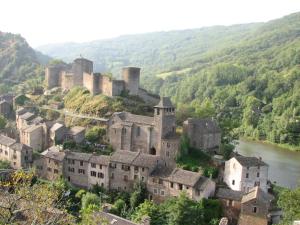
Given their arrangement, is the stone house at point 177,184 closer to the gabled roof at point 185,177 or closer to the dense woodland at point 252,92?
the gabled roof at point 185,177

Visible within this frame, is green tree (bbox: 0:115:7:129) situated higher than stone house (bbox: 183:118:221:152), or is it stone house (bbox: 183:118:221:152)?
stone house (bbox: 183:118:221:152)

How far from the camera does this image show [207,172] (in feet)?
171

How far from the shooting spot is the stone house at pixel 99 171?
174 feet

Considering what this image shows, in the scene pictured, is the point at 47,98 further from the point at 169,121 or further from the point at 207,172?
the point at 207,172

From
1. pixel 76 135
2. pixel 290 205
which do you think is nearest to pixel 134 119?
pixel 76 135

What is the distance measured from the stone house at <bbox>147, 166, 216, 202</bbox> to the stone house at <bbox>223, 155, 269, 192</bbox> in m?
2.74

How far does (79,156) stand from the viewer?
5484 cm

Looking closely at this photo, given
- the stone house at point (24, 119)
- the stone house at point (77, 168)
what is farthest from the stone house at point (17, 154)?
the stone house at point (24, 119)

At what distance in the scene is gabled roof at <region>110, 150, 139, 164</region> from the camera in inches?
2043

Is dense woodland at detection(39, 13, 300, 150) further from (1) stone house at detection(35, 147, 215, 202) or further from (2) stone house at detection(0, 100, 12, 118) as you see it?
(2) stone house at detection(0, 100, 12, 118)

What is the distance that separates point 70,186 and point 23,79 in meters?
75.2

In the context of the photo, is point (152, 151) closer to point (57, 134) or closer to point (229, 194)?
point (229, 194)

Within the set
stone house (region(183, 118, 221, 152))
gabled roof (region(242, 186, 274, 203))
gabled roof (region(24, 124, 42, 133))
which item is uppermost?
stone house (region(183, 118, 221, 152))

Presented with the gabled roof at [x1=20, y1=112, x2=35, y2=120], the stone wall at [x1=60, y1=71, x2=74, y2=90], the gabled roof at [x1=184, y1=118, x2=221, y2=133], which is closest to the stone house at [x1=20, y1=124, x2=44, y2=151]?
the gabled roof at [x1=20, y1=112, x2=35, y2=120]
